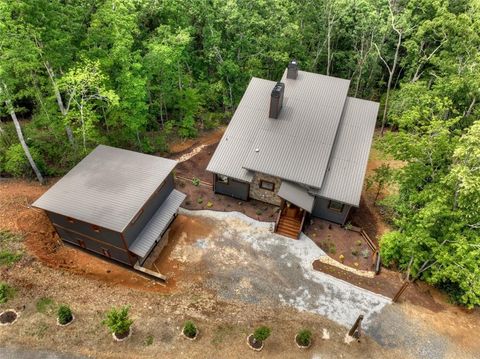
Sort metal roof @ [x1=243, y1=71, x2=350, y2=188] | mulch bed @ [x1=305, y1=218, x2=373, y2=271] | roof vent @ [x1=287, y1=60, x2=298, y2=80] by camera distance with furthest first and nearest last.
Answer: roof vent @ [x1=287, y1=60, x2=298, y2=80] < metal roof @ [x1=243, y1=71, x2=350, y2=188] < mulch bed @ [x1=305, y1=218, x2=373, y2=271]

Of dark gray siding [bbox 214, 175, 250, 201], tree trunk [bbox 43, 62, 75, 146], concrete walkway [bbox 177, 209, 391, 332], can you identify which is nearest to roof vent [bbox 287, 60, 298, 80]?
dark gray siding [bbox 214, 175, 250, 201]

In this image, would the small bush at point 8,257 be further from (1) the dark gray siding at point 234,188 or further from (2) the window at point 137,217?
(1) the dark gray siding at point 234,188

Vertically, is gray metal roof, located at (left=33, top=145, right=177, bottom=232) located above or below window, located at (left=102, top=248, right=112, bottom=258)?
above

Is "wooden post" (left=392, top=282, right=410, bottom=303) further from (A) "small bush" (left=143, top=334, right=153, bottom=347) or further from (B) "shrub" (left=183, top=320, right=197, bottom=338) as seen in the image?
(A) "small bush" (left=143, top=334, right=153, bottom=347)

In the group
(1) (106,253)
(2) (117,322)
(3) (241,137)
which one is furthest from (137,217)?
→ (3) (241,137)

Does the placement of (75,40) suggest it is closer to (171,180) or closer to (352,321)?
(171,180)
